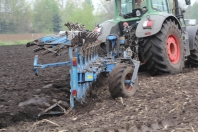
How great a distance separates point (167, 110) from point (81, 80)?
4.14ft

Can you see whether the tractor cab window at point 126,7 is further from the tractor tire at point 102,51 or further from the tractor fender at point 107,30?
the tractor tire at point 102,51

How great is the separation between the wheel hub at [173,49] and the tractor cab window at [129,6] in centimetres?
96

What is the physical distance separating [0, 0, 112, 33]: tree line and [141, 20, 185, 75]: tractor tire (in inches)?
1428

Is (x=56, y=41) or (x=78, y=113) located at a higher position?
(x=56, y=41)

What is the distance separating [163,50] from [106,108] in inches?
108

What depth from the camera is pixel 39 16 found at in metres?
56.3

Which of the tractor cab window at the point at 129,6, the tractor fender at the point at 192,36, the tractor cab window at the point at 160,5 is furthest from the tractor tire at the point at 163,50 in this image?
the tractor fender at the point at 192,36

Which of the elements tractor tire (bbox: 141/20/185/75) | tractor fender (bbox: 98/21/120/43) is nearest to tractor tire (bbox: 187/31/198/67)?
tractor tire (bbox: 141/20/185/75)

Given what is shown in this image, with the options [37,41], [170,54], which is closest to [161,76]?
[170,54]

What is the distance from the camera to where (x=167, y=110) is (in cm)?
384

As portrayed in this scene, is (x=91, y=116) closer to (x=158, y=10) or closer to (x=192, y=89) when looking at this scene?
(x=192, y=89)

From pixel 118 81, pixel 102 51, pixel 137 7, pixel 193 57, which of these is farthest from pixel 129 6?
pixel 118 81

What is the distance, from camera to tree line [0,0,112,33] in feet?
149

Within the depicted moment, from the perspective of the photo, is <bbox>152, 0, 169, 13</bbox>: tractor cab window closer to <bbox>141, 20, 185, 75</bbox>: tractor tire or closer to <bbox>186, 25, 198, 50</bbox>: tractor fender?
<bbox>141, 20, 185, 75</bbox>: tractor tire
